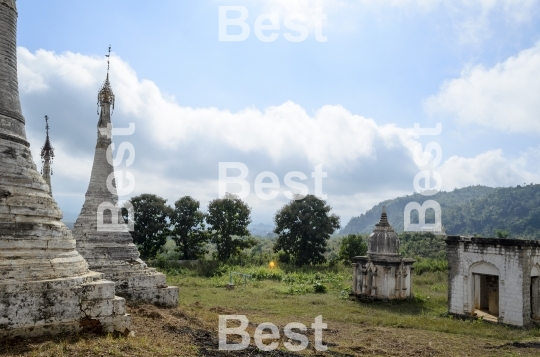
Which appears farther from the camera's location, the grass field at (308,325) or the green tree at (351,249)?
the green tree at (351,249)

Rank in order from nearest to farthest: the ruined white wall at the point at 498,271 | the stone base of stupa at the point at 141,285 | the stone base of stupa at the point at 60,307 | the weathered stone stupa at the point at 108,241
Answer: the stone base of stupa at the point at 60,307, the stone base of stupa at the point at 141,285, the weathered stone stupa at the point at 108,241, the ruined white wall at the point at 498,271

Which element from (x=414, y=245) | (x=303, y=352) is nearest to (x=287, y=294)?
(x=303, y=352)

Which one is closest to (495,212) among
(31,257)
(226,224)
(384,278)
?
(226,224)

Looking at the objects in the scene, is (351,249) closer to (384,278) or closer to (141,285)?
(384,278)

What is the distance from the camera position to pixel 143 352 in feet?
29.1

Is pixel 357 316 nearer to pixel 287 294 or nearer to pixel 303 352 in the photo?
pixel 287 294

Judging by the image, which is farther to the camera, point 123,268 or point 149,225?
point 149,225

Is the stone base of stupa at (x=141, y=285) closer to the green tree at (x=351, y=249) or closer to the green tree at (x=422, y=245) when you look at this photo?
the green tree at (x=351, y=249)

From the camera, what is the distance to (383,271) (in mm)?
24219

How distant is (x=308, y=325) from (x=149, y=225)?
25.4m

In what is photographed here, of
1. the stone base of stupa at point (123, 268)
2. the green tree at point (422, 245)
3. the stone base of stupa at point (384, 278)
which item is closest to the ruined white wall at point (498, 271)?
the stone base of stupa at point (384, 278)

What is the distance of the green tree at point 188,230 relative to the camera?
40.4 meters

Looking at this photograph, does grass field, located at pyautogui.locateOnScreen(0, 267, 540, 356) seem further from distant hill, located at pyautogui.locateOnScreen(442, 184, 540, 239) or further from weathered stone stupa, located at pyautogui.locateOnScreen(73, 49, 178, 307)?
distant hill, located at pyautogui.locateOnScreen(442, 184, 540, 239)

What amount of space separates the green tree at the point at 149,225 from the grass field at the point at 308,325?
9.04 metres
